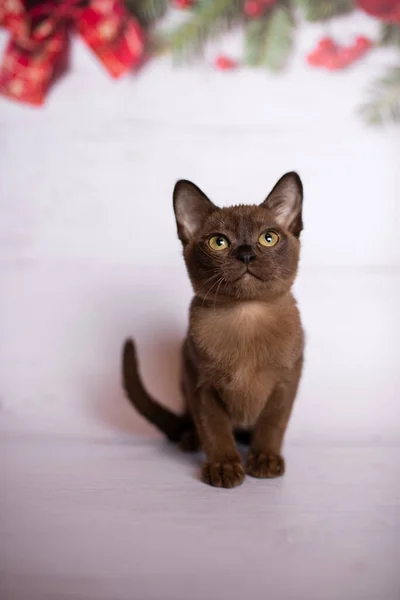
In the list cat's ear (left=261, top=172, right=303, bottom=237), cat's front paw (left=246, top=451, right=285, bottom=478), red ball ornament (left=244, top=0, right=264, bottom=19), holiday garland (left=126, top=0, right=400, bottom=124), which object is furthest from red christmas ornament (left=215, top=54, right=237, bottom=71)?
cat's front paw (left=246, top=451, right=285, bottom=478)

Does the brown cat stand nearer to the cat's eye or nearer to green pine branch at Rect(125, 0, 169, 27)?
the cat's eye

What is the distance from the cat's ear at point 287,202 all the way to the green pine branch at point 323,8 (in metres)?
0.66

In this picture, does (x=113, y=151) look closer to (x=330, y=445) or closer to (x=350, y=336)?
(x=350, y=336)

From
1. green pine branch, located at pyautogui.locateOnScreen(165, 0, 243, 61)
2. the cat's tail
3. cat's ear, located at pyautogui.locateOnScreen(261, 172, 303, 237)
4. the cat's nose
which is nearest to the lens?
the cat's nose

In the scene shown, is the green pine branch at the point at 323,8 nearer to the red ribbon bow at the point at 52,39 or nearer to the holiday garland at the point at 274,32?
the holiday garland at the point at 274,32

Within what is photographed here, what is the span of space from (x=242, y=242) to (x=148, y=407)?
55cm

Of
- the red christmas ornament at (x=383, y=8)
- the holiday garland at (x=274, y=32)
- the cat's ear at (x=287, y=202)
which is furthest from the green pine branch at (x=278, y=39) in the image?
the cat's ear at (x=287, y=202)

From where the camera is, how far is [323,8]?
1.76 m

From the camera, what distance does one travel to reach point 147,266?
5.91 ft

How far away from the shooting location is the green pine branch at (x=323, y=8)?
1755 millimetres

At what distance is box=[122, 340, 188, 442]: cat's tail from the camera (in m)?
1.63

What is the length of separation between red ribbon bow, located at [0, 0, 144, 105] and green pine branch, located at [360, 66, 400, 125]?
24.9 inches

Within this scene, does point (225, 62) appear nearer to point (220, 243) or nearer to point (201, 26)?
point (201, 26)

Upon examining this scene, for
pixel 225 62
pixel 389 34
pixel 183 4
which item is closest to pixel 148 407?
pixel 225 62
